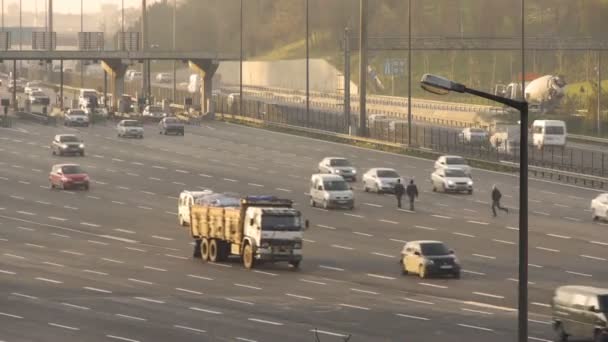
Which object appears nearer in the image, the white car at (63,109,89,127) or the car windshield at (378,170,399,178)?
the car windshield at (378,170,399,178)

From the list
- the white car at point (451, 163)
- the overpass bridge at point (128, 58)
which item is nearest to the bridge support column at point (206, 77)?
the overpass bridge at point (128, 58)

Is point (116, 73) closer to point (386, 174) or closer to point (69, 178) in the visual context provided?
point (69, 178)

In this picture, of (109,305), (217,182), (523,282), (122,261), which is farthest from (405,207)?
(523,282)

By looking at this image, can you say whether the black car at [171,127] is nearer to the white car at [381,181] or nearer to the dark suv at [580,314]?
the white car at [381,181]

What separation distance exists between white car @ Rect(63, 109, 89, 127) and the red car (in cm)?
4407

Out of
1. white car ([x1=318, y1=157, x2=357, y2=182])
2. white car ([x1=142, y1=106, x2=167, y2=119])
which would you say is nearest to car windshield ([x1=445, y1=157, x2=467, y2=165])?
white car ([x1=318, y1=157, x2=357, y2=182])

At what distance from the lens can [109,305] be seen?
56062mm

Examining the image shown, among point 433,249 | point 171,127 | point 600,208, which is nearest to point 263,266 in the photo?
point 433,249

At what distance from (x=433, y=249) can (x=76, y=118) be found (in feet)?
271

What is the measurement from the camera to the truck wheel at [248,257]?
2598 inches

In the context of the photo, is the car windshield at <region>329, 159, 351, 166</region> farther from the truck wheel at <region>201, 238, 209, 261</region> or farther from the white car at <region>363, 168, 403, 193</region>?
the truck wheel at <region>201, 238, 209, 261</region>

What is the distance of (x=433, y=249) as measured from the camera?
63.8 metres

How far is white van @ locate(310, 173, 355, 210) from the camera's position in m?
87.5

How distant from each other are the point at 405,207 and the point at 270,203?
23.6m
